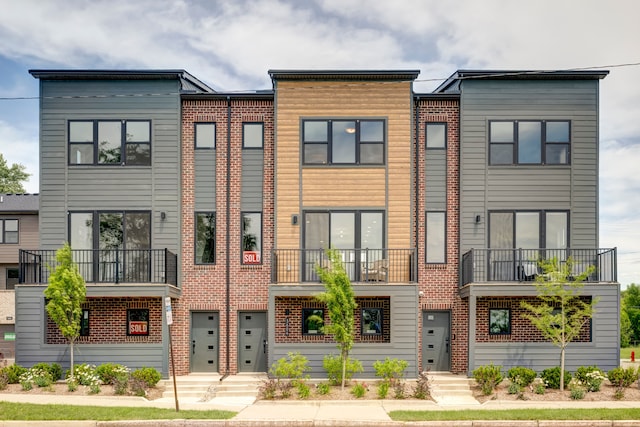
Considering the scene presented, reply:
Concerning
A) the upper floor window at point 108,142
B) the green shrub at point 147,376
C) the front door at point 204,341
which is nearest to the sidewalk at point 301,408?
the green shrub at point 147,376

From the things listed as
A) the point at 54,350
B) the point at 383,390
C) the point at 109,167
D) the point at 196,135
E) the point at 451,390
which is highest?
the point at 196,135

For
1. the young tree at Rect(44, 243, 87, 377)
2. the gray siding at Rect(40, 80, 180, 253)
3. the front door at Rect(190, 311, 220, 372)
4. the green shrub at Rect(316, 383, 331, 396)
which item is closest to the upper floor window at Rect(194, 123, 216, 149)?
the gray siding at Rect(40, 80, 180, 253)

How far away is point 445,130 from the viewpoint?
21.2m

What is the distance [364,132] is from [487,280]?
602 centimetres

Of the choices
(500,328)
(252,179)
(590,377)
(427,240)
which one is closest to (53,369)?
(252,179)

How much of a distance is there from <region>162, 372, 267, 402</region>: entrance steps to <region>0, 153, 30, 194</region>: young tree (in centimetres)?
3540

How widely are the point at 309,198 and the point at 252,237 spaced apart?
2.26m

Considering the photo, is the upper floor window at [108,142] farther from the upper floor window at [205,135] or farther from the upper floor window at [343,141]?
the upper floor window at [343,141]

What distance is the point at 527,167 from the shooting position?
20.9 m

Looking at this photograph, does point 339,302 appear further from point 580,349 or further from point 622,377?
A: point 622,377

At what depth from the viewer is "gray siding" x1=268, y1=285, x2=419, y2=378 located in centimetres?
1983

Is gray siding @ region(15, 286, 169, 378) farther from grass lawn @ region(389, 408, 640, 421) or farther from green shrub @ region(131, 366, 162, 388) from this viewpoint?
grass lawn @ region(389, 408, 640, 421)

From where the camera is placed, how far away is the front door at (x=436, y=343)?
21141 millimetres

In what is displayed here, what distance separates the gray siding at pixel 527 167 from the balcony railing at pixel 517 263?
1.75 feet
